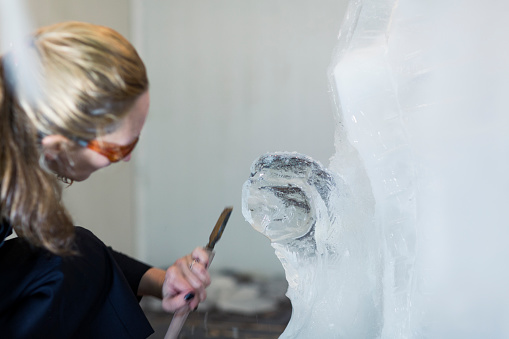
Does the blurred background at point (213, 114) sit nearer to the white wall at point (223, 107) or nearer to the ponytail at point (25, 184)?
the white wall at point (223, 107)

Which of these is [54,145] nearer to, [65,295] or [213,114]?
[65,295]

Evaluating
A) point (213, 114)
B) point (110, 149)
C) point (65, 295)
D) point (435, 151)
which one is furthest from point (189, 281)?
point (213, 114)

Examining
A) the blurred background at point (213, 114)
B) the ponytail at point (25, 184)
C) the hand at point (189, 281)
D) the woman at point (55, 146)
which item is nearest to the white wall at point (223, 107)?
the blurred background at point (213, 114)

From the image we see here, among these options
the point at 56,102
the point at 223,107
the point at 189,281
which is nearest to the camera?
the point at 56,102

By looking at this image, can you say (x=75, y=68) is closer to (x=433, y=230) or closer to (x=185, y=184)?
(x=433, y=230)

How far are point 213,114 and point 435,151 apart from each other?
1.43 meters

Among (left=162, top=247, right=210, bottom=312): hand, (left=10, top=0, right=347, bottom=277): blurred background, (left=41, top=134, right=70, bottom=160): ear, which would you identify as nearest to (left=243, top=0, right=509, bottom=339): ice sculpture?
(left=162, top=247, right=210, bottom=312): hand

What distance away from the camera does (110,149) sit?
A: 680 millimetres

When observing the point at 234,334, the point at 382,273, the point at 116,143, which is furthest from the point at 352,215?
the point at 234,334

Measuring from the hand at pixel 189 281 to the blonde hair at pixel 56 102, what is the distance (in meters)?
0.28

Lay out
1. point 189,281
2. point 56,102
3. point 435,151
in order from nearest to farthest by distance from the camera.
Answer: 1. point 56,102
2. point 435,151
3. point 189,281

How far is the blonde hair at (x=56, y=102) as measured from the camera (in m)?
0.62

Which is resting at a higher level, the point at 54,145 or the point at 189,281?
the point at 54,145

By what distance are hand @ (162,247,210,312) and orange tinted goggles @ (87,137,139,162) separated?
0.25m
